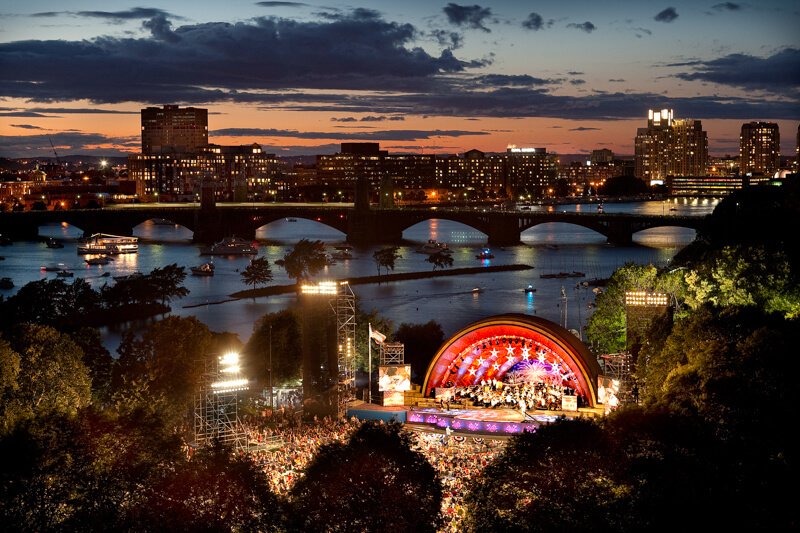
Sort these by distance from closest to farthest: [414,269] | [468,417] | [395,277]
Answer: [468,417] < [395,277] < [414,269]

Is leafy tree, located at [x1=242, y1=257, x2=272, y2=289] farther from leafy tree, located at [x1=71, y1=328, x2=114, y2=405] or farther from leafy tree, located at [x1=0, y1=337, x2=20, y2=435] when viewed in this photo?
leafy tree, located at [x1=0, y1=337, x2=20, y2=435]

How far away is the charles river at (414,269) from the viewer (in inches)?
1929

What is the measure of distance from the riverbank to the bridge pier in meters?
19.4

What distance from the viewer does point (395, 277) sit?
6406cm

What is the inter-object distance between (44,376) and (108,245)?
67.1m

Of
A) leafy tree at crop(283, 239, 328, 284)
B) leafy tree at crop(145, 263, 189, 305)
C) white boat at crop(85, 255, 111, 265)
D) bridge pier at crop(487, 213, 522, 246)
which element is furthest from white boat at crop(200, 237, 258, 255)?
leafy tree at crop(145, 263, 189, 305)

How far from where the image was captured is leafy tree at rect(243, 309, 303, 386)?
30.6 metres

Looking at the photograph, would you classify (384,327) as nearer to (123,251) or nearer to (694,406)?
(694,406)

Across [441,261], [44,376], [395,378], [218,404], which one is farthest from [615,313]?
[441,261]

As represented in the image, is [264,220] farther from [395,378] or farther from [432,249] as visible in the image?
[395,378]

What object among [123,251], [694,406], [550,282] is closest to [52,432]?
[694,406]

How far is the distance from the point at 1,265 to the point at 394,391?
56.2 meters

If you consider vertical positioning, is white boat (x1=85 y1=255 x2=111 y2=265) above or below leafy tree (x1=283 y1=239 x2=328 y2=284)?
below

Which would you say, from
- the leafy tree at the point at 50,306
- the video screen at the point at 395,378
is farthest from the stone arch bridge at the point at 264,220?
the video screen at the point at 395,378
